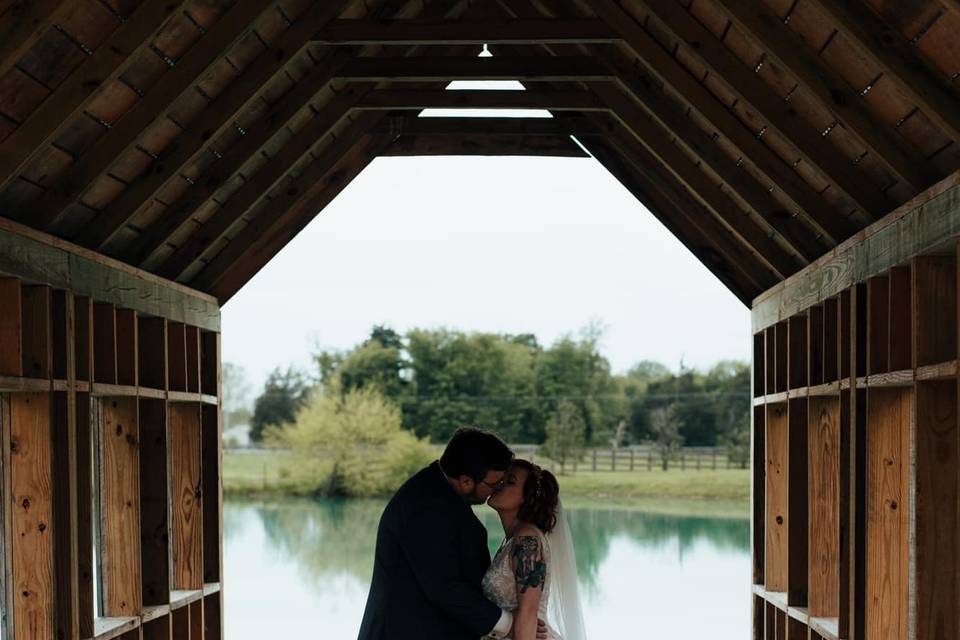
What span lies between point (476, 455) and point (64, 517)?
5.48 ft

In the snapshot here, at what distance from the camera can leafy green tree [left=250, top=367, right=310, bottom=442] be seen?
33.2 metres

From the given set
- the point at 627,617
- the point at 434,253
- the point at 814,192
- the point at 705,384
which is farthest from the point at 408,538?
the point at 434,253

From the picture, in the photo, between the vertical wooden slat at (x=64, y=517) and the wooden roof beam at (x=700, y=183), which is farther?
the wooden roof beam at (x=700, y=183)

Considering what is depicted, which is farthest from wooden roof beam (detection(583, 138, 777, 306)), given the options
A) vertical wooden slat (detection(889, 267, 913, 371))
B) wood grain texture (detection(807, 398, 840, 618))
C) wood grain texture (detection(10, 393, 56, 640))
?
wood grain texture (detection(10, 393, 56, 640))

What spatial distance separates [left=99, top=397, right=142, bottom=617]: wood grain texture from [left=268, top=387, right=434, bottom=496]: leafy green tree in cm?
2461

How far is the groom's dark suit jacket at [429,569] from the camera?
5.14m

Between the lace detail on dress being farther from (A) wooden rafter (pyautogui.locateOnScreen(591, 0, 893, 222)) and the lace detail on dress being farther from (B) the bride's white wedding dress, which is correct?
(A) wooden rafter (pyautogui.locateOnScreen(591, 0, 893, 222))

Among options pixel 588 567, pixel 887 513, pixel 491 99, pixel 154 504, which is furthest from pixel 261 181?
pixel 588 567

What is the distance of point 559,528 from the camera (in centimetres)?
555

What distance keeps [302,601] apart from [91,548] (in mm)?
19872

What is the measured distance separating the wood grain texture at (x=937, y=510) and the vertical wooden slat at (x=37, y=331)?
3.23 m

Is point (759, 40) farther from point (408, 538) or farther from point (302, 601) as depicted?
point (302, 601)

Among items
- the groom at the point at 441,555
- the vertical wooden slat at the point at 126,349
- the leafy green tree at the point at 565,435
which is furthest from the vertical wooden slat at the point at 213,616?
the leafy green tree at the point at 565,435

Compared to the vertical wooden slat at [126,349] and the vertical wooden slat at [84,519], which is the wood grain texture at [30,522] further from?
the vertical wooden slat at [126,349]
